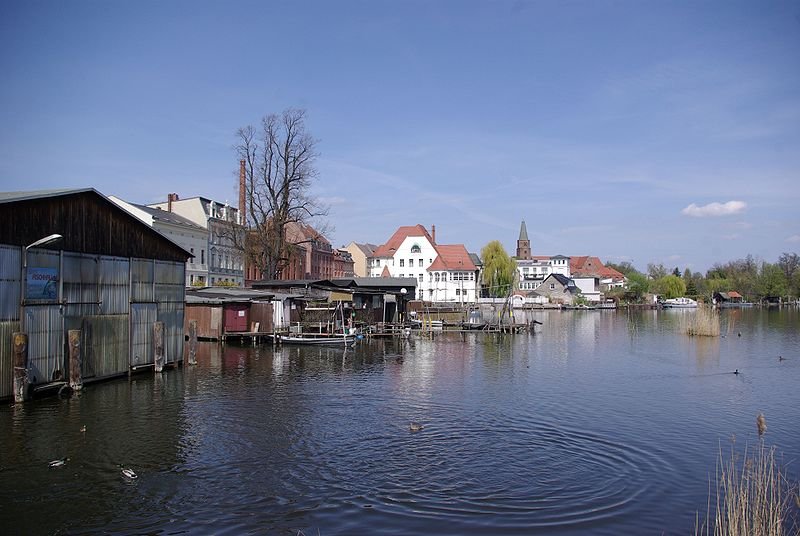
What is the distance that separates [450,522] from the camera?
38.7 feet

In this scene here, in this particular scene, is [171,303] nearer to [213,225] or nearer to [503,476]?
[503,476]

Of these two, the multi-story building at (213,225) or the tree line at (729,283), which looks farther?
the tree line at (729,283)

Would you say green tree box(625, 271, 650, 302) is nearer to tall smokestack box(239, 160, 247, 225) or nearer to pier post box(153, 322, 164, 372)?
tall smokestack box(239, 160, 247, 225)

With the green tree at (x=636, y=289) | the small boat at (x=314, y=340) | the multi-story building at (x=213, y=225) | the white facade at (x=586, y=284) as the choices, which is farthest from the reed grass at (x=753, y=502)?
the white facade at (x=586, y=284)

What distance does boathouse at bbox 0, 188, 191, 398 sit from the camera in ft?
65.3

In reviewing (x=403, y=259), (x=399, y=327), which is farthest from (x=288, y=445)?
(x=403, y=259)

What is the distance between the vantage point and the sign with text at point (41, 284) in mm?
20562

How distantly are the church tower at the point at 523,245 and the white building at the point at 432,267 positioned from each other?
57213 millimetres

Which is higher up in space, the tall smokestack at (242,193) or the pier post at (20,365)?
the tall smokestack at (242,193)

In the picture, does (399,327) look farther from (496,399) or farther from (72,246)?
(72,246)

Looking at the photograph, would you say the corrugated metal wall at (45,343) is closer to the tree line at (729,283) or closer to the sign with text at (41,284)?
the sign with text at (41,284)

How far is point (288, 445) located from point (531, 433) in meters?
7.22

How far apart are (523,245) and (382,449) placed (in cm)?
14929

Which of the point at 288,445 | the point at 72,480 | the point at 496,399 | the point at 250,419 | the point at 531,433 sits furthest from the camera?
the point at 496,399
